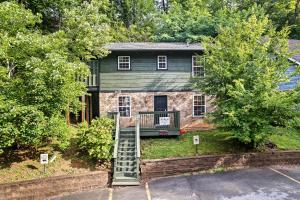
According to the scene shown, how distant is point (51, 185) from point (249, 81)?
9839mm

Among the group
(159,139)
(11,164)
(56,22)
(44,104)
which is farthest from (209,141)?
(56,22)

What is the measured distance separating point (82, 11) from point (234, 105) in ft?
33.3

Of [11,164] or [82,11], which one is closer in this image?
[11,164]

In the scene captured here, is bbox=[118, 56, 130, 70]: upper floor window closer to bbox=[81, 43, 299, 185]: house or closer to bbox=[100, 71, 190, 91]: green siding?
bbox=[81, 43, 299, 185]: house

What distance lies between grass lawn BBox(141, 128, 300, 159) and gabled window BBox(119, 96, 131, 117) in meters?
3.23

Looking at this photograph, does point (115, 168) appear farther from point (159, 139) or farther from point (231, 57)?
point (231, 57)

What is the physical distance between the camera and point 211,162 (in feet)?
43.3

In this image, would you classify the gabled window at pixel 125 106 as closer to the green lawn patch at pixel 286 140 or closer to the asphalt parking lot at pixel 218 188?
the asphalt parking lot at pixel 218 188

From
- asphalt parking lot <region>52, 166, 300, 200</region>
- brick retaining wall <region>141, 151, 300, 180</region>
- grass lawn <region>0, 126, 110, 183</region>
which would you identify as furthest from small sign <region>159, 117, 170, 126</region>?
grass lawn <region>0, 126, 110, 183</region>

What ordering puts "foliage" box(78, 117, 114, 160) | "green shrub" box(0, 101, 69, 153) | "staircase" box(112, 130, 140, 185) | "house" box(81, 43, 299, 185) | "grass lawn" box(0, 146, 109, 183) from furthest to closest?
1. "house" box(81, 43, 299, 185)
2. "foliage" box(78, 117, 114, 160)
3. "staircase" box(112, 130, 140, 185)
4. "grass lawn" box(0, 146, 109, 183)
5. "green shrub" box(0, 101, 69, 153)

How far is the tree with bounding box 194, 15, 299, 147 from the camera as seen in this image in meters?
12.8

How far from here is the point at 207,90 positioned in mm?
14633

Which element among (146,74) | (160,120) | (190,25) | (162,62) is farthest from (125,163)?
(190,25)

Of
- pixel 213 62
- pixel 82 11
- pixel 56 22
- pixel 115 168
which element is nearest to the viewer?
pixel 115 168
